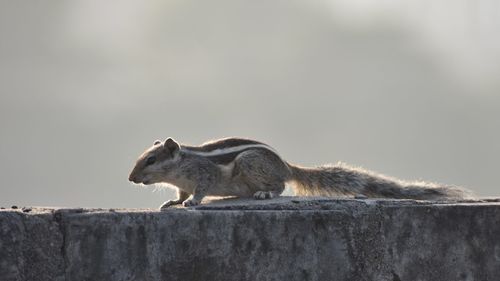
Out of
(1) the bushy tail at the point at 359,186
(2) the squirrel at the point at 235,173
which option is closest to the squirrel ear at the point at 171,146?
(2) the squirrel at the point at 235,173

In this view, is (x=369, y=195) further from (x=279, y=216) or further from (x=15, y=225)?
(x=15, y=225)

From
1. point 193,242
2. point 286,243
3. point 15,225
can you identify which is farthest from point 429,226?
point 15,225

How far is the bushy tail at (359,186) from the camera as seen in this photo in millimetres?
6645

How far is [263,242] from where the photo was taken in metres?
4.86

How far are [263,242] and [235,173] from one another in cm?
256

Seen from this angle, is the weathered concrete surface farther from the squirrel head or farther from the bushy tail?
the squirrel head

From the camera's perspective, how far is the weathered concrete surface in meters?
4.42

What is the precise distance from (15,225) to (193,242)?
965 millimetres

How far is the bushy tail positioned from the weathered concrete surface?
41.7 inches

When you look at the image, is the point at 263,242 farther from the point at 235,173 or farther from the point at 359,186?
the point at 235,173

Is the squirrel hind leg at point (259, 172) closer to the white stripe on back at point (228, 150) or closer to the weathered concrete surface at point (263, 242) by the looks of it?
the white stripe on back at point (228, 150)

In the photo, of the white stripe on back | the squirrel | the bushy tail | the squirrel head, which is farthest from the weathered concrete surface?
the squirrel head

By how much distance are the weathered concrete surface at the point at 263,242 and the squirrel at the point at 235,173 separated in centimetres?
185

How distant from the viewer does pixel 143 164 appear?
7.49 meters
